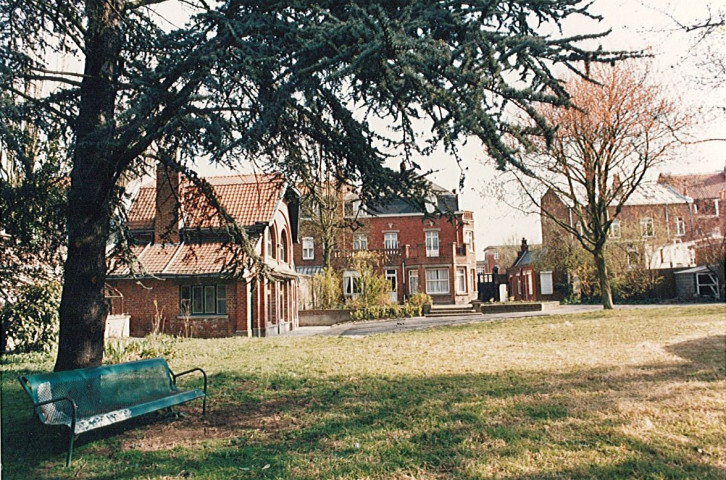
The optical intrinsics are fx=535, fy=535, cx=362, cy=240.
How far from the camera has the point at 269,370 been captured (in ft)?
34.7

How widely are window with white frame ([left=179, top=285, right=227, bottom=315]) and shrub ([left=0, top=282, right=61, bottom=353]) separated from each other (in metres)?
8.36

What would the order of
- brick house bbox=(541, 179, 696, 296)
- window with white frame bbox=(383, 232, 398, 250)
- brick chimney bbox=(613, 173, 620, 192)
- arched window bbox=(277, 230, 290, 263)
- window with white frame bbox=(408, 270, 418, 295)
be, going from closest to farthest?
brick chimney bbox=(613, 173, 620, 192) < arched window bbox=(277, 230, 290, 263) < brick house bbox=(541, 179, 696, 296) < window with white frame bbox=(408, 270, 418, 295) < window with white frame bbox=(383, 232, 398, 250)

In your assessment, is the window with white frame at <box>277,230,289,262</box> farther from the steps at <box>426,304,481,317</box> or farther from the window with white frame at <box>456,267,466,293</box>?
the window with white frame at <box>456,267,466,293</box>

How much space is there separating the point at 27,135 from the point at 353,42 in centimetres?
551

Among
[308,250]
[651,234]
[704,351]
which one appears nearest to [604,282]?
[704,351]

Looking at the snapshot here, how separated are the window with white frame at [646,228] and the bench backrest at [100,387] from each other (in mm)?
38416

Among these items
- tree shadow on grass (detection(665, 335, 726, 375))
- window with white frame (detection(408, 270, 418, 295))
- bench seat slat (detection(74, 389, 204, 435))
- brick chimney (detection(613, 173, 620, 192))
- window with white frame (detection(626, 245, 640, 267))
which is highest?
brick chimney (detection(613, 173, 620, 192))

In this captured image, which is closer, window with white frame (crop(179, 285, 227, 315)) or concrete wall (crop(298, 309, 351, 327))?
window with white frame (crop(179, 285, 227, 315))

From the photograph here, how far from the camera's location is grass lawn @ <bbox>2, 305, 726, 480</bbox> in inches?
190

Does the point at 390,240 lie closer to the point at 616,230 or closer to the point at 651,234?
the point at 616,230

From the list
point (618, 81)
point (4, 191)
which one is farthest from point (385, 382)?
point (618, 81)

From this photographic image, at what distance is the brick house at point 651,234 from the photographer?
37.7 metres

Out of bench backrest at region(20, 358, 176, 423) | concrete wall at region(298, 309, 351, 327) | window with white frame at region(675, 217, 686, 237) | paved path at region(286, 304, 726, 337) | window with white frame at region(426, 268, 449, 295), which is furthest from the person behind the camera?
window with white frame at region(426, 268, 449, 295)

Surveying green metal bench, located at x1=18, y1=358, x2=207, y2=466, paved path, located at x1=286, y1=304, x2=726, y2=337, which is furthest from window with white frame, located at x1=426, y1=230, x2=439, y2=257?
green metal bench, located at x1=18, y1=358, x2=207, y2=466
